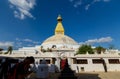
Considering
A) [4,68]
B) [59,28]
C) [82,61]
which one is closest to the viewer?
[4,68]

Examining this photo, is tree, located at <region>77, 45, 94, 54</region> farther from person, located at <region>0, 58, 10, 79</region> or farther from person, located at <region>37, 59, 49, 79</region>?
person, located at <region>0, 58, 10, 79</region>

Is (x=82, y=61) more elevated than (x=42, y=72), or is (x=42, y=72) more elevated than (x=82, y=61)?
(x=82, y=61)

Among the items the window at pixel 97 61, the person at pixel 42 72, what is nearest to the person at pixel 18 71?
the person at pixel 42 72

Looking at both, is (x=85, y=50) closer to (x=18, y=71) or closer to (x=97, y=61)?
(x=97, y=61)

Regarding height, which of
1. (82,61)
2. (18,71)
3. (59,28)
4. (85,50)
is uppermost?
(59,28)

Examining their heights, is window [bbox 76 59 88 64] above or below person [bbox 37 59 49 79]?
above

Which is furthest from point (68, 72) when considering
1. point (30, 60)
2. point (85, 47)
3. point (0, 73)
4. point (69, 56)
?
point (85, 47)

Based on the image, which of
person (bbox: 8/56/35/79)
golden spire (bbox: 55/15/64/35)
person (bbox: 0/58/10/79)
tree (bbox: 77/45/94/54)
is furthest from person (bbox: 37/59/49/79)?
golden spire (bbox: 55/15/64/35)

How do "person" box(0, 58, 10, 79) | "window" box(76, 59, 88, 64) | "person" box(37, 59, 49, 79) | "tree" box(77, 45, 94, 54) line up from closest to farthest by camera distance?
"person" box(0, 58, 10, 79), "person" box(37, 59, 49, 79), "window" box(76, 59, 88, 64), "tree" box(77, 45, 94, 54)

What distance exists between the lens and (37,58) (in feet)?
136

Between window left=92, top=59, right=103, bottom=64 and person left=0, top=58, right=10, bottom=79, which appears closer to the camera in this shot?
person left=0, top=58, right=10, bottom=79

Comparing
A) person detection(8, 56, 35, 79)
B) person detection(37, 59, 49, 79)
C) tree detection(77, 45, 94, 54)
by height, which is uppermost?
tree detection(77, 45, 94, 54)

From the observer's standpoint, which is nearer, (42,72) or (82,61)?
(42,72)

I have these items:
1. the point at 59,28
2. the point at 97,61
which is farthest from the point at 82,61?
the point at 59,28
